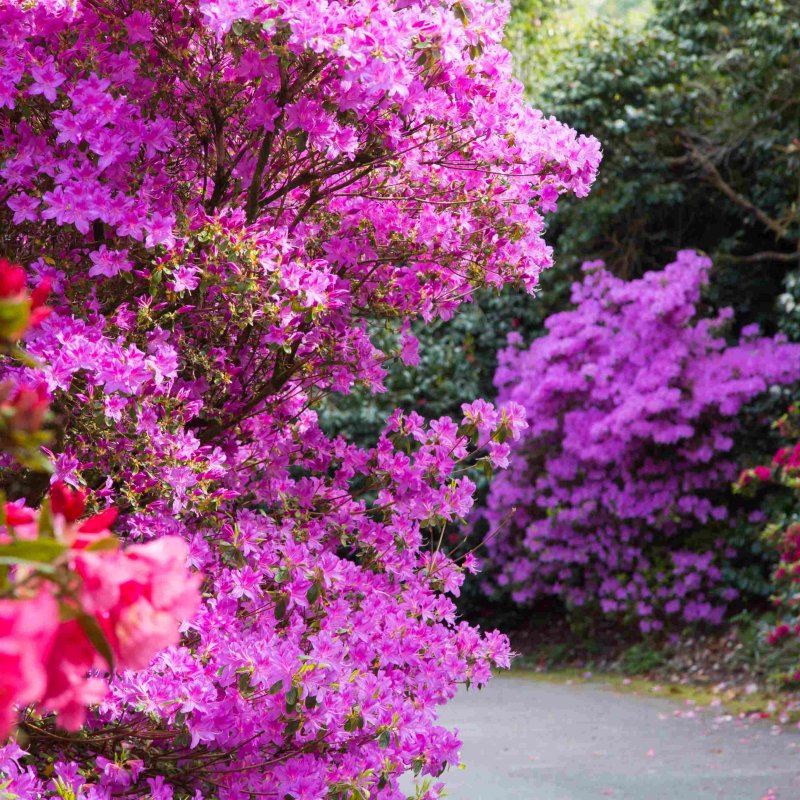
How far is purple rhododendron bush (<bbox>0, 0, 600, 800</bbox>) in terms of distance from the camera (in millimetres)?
2656

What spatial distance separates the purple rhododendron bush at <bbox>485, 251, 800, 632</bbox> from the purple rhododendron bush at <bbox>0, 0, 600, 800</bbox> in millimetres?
6453

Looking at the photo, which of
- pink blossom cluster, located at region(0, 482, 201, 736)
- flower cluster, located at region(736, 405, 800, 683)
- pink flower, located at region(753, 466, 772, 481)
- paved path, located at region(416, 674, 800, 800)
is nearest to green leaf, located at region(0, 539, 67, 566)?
pink blossom cluster, located at region(0, 482, 201, 736)

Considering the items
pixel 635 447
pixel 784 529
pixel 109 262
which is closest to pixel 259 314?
pixel 109 262

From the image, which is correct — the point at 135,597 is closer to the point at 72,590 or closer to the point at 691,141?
the point at 72,590

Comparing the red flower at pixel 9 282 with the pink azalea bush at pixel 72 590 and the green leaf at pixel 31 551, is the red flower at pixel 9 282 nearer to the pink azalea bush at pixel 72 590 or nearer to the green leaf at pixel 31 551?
the pink azalea bush at pixel 72 590

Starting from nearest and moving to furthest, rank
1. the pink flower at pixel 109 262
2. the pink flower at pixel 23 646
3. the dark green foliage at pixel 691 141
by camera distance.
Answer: the pink flower at pixel 23 646 < the pink flower at pixel 109 262 < the dark green foliage at pixel 691 141

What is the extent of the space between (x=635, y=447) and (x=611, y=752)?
386 cm

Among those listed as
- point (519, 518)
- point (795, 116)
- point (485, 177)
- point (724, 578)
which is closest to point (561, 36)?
point (795, 116)

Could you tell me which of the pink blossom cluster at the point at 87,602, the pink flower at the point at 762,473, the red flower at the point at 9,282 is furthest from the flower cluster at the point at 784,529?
the red flower at the point at 9,282

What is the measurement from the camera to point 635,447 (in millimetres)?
10234

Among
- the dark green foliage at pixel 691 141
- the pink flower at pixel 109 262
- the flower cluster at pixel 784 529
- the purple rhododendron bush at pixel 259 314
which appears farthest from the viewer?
the dark green foliage at pixel 691 141

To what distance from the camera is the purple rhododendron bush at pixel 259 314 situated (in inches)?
105

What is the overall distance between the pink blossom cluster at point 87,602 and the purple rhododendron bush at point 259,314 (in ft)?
5.45

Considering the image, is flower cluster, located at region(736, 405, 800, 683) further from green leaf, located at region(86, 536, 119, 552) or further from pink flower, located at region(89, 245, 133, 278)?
green leaf, located at region(86, 536, 119, 552)
